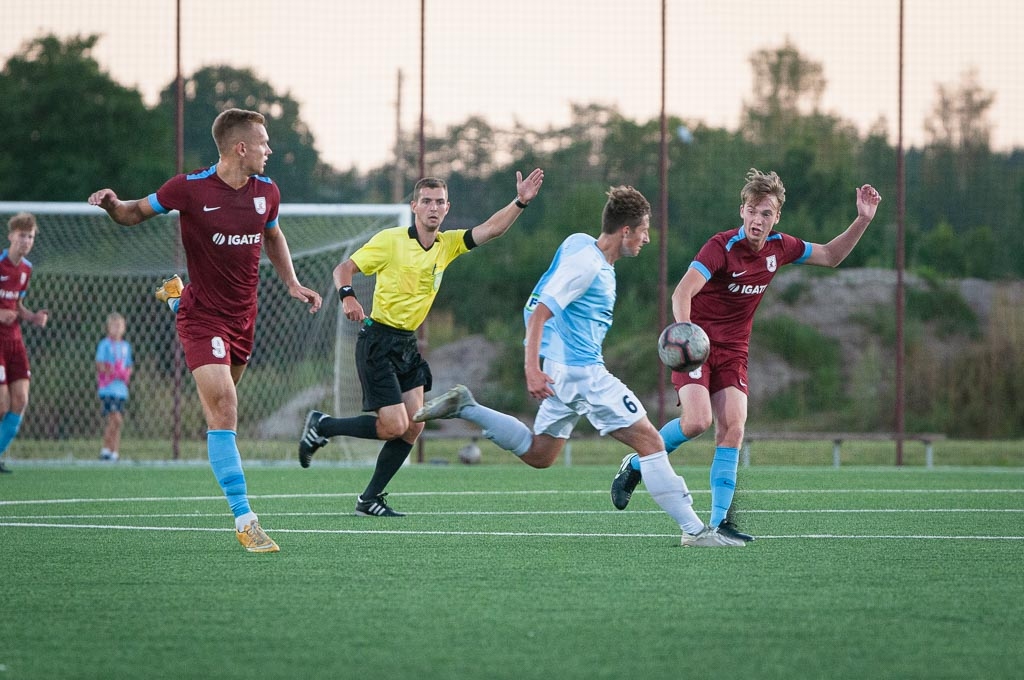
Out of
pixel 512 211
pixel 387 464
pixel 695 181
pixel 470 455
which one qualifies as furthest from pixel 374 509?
pixel 695 181

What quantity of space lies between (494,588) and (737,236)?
8.99 feet

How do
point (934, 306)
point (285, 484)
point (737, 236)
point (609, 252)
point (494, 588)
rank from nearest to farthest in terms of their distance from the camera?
point (494, 588) < point (609, 252) < point (737, 236) < point (285, 484) < point (934, 306)

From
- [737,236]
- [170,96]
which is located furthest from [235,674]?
[170,96]

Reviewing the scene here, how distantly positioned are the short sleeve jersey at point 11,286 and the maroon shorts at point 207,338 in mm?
6078

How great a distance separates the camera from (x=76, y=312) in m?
17.4

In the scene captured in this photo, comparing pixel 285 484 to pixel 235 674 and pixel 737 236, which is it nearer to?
pixel 737 236

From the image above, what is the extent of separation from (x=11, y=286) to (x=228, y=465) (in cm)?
646

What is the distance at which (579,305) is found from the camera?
253 inches

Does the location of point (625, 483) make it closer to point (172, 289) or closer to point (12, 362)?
point (172, 289)

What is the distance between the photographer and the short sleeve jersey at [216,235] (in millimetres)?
6574

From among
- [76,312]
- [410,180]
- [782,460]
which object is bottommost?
[782,460]

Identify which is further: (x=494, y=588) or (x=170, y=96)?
(x=170, y=96)

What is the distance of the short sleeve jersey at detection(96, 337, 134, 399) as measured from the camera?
15664 millimetres

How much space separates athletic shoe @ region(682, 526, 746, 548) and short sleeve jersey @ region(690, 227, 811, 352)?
1.05 m
